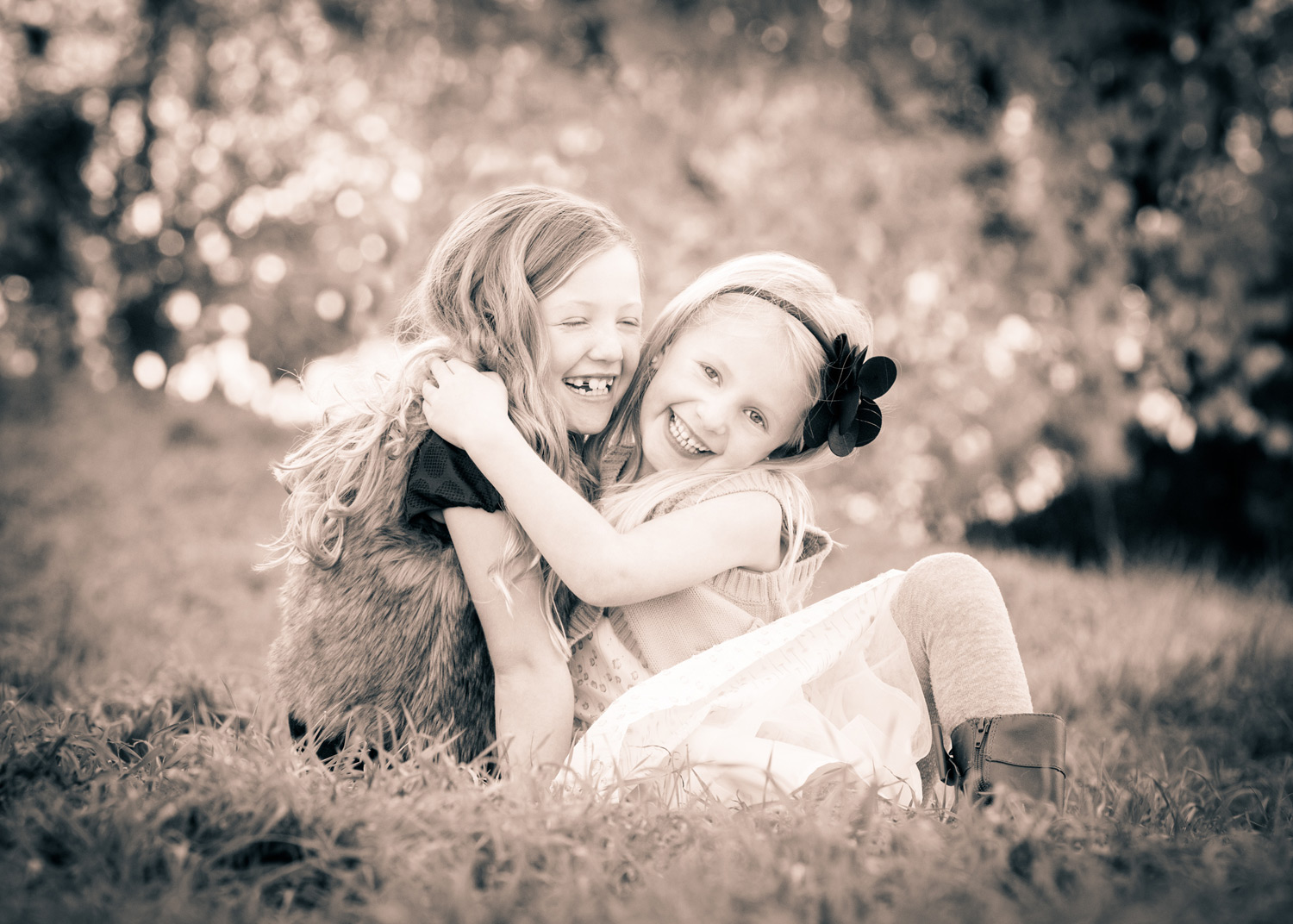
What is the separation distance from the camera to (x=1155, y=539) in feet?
23.4

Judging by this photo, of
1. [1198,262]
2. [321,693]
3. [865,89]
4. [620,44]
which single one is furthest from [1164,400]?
[321,693]

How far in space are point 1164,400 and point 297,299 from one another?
18.4 feet

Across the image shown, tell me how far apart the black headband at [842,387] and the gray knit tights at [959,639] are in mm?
340

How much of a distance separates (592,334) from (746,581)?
625mm

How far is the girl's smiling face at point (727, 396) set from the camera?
2098 millimetres

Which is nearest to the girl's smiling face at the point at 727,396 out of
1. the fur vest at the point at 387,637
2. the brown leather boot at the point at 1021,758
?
the fur vest at the point at 387,637

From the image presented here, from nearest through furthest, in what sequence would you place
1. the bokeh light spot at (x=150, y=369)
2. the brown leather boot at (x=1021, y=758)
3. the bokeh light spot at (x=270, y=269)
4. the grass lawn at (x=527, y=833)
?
the grass lawn at (x=527, y=833) → the brown leather boot at (x=1021, y=758) → the bokeh light spot at (x=270, y=269) → the bokeh light spot at (x=150, y=369)

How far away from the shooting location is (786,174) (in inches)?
228

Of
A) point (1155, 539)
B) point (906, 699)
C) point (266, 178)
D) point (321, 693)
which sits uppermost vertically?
point (266, 178)

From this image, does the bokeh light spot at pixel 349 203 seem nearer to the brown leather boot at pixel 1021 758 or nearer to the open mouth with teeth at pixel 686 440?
the open mouth with teeth at pixel 686 440

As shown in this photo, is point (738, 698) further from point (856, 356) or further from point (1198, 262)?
point (1198, 262)

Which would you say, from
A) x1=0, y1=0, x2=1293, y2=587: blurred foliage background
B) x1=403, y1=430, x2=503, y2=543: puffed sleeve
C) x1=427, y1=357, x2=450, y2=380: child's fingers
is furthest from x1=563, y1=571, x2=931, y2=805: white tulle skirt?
x1=0, y1=0, x2=1293, y2=587: blurred foliage background

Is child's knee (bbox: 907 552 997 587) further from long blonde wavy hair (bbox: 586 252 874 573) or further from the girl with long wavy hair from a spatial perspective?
the girl with long wavy hair

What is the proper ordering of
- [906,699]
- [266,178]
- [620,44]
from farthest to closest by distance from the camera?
[266,178] → [620,44] → [906,699]
